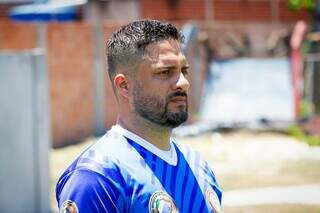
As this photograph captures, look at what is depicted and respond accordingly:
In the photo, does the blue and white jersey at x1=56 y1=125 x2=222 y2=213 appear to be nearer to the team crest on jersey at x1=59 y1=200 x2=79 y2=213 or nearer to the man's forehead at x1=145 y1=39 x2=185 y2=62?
the team crest on jersey at x1=59 y1=200 x2=79 y2=213

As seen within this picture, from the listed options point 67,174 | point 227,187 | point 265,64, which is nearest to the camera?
point 67,174

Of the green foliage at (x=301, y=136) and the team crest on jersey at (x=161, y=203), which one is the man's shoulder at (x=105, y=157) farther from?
the green foliage at (x=301, y=136)

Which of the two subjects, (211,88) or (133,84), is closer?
(133,84)

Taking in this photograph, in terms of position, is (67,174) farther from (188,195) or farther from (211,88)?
(211,88)

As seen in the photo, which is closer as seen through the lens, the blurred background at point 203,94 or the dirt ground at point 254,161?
the blurred background at point 203,94

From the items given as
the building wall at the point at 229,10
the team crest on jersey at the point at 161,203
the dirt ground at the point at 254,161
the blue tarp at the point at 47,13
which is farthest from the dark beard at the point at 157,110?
the building wall at the point at 229,10

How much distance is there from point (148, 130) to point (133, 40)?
317 mm

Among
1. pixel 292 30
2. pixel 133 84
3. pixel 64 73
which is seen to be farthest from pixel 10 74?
pixel 292 30

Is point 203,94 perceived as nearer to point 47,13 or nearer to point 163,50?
point 47,13

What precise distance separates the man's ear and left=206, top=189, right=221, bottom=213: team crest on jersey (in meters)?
0.48

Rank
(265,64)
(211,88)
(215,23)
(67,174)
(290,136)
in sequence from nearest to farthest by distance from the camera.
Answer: (67,174) → (290,136) → (211,88) → (265,64) → (215,23)

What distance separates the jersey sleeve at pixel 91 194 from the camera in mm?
2357

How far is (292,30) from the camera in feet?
64.7

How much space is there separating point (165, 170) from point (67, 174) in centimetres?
34
